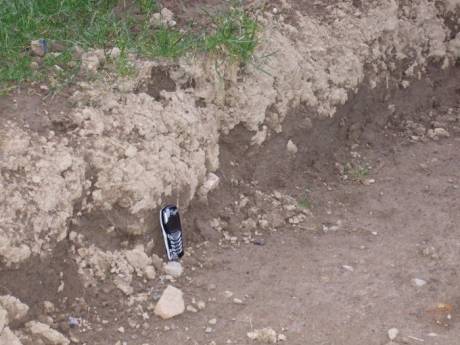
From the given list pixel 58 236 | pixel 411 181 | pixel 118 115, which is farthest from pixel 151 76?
pixel 411 181

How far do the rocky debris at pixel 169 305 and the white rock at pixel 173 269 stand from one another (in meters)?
0.17

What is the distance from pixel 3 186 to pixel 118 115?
0.66 meters

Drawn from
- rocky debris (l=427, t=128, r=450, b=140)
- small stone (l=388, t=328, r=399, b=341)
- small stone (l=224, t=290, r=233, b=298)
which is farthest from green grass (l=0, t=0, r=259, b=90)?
small stone (l=388, t=328, r=399, b=341)

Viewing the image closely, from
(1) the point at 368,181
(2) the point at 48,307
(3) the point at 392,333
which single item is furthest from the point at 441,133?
(2) the point at 48,307

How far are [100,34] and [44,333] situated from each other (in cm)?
146

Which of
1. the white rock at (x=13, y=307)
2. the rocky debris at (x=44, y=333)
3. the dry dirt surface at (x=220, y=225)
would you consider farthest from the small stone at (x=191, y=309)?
the white rock at (x=13, y=307)

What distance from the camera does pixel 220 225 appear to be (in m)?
3.72

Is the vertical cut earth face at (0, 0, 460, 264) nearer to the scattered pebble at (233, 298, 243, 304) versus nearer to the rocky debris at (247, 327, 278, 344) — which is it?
the scattered pebble at (233, 298, 243, 304)

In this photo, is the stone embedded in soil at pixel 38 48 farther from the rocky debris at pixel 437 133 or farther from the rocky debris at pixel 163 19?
the rocky debris at pixel 437 133

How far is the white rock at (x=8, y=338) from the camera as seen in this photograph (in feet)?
9.07

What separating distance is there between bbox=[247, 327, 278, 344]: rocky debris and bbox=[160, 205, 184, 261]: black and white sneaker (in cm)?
55

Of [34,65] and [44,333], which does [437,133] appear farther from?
[44,333]

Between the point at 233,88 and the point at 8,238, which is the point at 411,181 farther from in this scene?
the point at 8,238

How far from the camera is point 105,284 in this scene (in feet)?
10.5
